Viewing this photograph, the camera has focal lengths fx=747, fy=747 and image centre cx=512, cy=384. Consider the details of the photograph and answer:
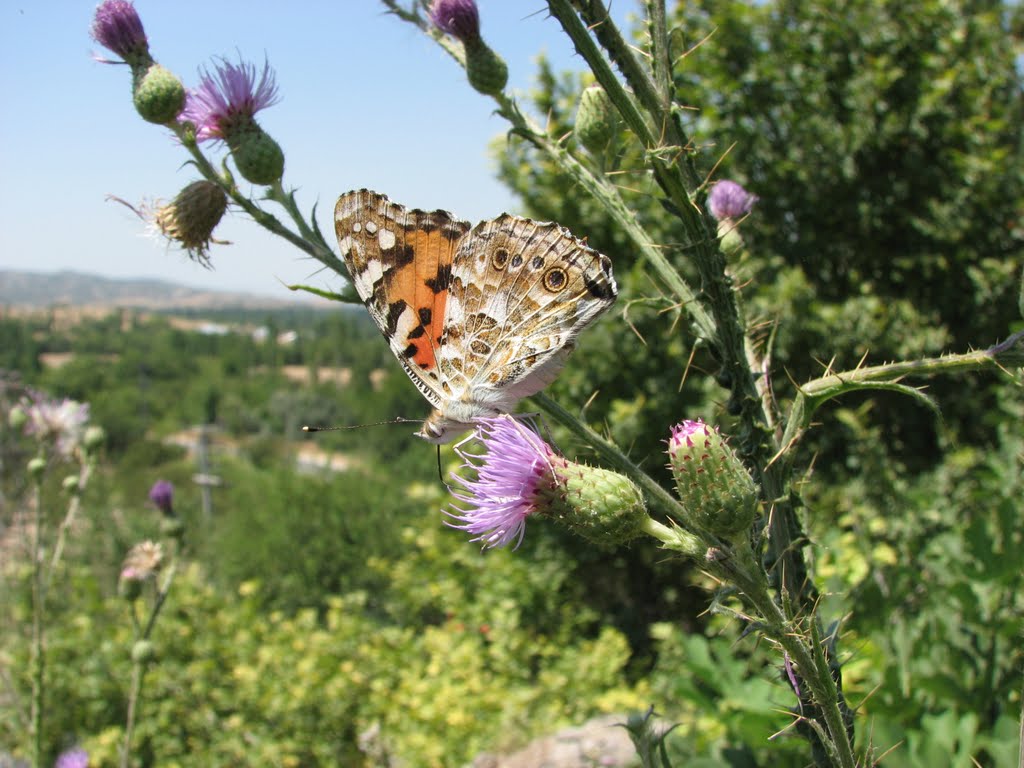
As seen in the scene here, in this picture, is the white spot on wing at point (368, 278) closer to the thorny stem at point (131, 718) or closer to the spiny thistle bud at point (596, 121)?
→ the spiny thistle bud at point (596, 121)

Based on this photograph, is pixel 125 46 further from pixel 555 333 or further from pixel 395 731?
pixel 395 731

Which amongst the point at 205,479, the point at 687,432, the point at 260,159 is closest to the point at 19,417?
the point at 260,159

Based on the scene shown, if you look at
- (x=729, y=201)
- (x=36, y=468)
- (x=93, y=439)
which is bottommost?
(x=36, y=468)

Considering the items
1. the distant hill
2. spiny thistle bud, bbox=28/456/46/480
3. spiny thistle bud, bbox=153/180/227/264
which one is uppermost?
the distant hill

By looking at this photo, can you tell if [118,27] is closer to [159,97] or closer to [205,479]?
[159,97]

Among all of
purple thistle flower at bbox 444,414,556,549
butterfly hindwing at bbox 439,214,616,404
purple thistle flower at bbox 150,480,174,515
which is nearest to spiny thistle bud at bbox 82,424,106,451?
purple thistle flower at bbox 150,480,174,515

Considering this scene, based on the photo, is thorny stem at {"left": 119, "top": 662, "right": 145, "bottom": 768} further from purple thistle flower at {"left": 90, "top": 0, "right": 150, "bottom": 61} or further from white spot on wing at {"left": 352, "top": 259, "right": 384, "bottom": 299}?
purple thistle flower at {"left": 90, "top": 0, "right": 150, "bottom": 61}

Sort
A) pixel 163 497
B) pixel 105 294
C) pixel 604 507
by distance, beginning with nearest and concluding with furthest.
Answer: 1. pixel 604 507
2. pixel 163 497
3. pixel 105 294
